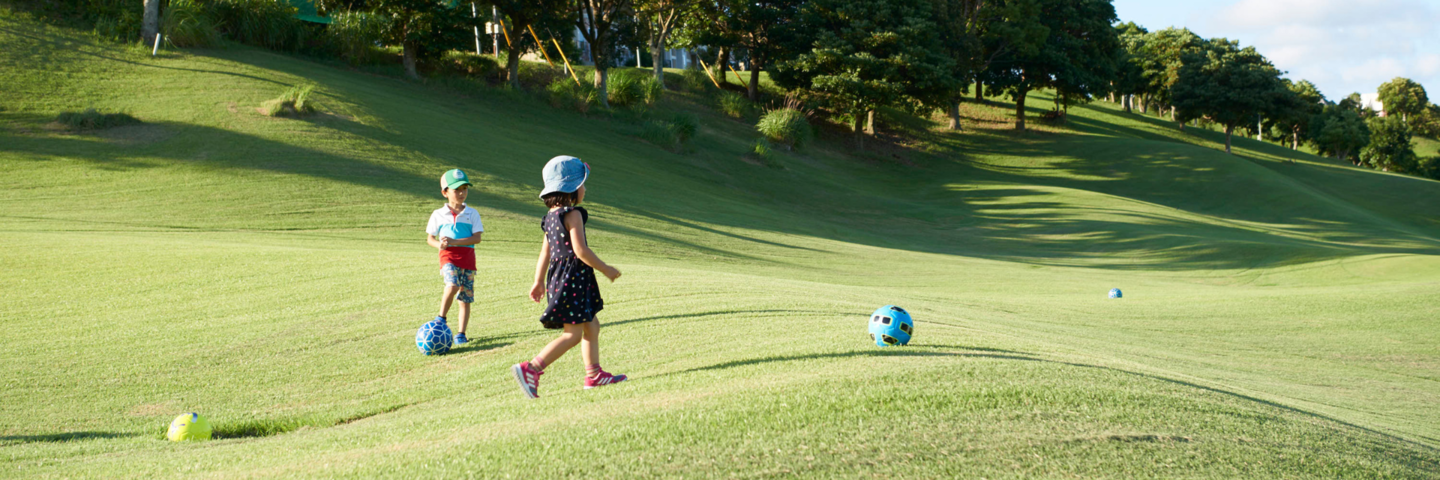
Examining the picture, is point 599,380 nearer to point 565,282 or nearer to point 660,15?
point 565,282

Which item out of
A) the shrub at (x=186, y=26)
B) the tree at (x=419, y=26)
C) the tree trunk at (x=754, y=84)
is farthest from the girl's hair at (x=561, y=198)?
the tree trunk at (x=754, y=84)

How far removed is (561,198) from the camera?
5.47 metres

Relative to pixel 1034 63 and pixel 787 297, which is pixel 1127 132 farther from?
pixel 787 297

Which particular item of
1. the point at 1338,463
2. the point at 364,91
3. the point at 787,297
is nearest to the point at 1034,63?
the point at 364,91

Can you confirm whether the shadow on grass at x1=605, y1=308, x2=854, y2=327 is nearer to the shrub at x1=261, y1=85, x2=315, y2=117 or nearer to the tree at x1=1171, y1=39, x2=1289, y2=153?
the shrub at x1=261, y1=85, x2=315, y2=117

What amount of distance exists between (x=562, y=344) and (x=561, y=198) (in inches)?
38.5

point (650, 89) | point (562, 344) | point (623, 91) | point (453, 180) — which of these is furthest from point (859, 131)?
point (562, 344)

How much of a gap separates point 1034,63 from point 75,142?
1740 inches

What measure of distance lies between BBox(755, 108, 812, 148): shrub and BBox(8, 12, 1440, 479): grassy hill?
9.62m

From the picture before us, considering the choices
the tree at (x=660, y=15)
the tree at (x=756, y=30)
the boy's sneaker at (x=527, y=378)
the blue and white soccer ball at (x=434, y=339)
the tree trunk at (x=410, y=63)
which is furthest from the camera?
the tree at (x=756, y=30)

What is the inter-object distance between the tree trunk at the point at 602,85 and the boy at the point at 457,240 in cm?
2929

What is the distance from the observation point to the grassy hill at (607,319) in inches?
167

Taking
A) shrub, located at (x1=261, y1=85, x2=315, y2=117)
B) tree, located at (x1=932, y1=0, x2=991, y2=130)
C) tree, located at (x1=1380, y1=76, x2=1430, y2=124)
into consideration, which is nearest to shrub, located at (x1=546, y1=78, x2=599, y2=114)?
shrub, located at (x1=261, y1=85, x2=315, y2=117)

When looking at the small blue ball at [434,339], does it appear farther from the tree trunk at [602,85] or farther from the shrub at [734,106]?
the shrub at [734,106]
